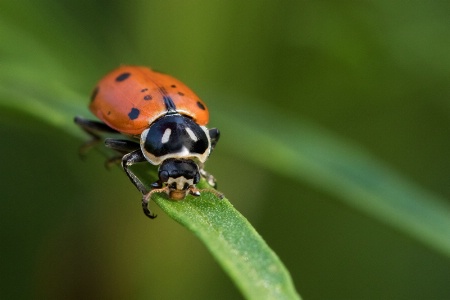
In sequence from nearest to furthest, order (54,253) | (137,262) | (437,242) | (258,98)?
(437,242) → (137,262) → (54,253) → (258,98)

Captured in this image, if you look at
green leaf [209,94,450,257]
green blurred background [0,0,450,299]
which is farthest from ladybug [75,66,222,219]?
green leaf [209,94,450,257]

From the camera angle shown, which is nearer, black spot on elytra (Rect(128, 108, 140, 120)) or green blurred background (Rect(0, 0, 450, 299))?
black spot on elytra (Rect(128, 108, 140, 120))

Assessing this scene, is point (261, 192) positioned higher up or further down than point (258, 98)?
further down

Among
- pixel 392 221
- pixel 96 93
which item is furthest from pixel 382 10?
pixel 96 93

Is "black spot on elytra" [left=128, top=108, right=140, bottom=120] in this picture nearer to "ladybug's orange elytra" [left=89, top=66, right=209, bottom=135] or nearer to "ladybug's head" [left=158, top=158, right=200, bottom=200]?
"ladybug's orange elytra" [left=89, top=66, right=209, bottom=135]

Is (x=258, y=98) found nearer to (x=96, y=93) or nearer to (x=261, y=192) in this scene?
(x=261, y=192)

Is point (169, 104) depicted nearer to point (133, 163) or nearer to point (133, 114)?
point (133, 114)
